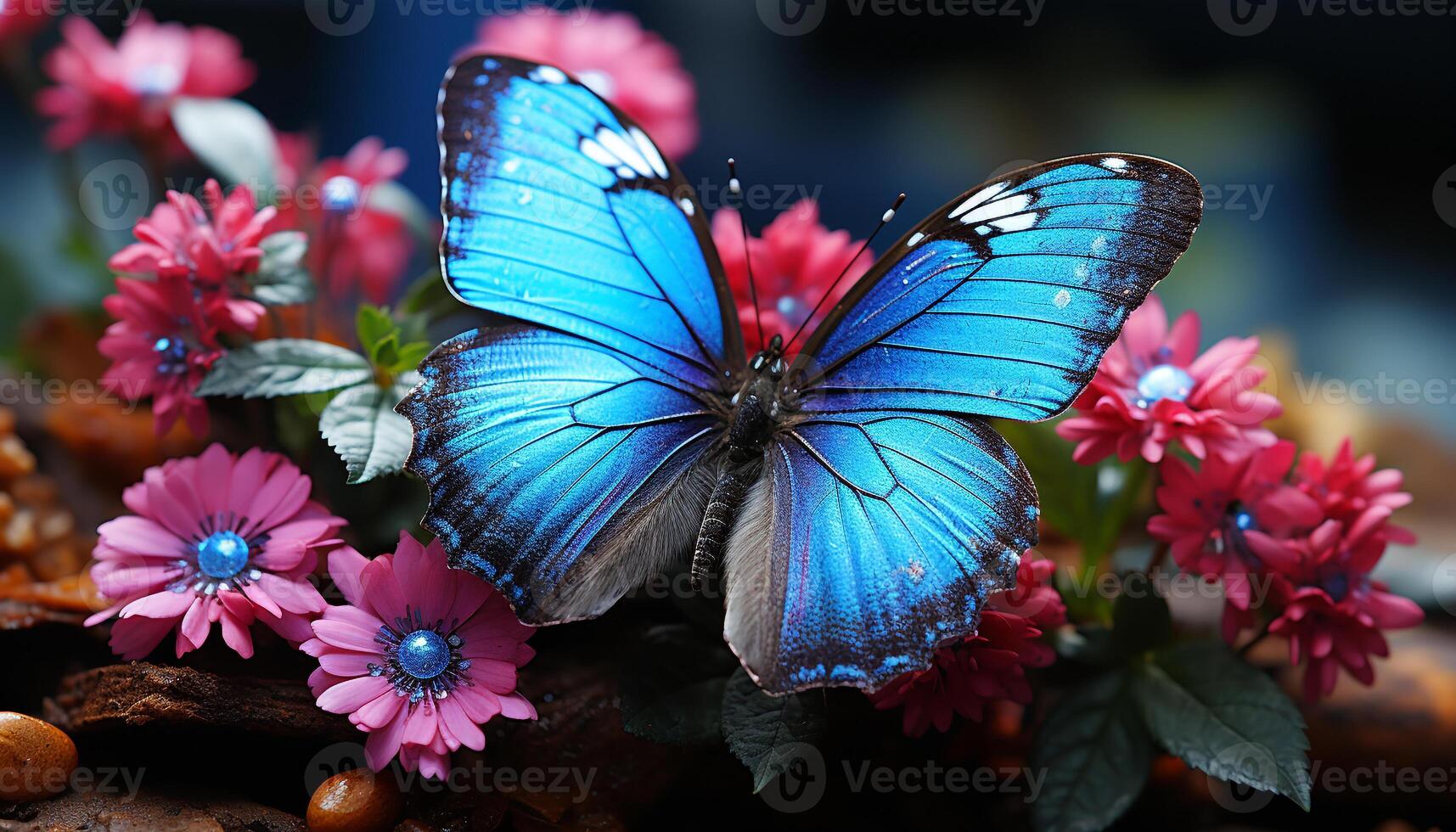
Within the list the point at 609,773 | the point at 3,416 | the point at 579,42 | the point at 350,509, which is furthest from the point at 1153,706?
the point at 3,416

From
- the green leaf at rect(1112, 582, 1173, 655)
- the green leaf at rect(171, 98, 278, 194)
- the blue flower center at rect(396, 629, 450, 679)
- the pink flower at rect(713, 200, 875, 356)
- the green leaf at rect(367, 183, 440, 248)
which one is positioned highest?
the green leaf at rect(171, 98, 278, 194)

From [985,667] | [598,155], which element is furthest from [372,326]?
[985,667]

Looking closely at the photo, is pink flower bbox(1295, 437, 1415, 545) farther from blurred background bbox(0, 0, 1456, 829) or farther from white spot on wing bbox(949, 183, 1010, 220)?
blurred background bbox(0, 0, 1456, 829)

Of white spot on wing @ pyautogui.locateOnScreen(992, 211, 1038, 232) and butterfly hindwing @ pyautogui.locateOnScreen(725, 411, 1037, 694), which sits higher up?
white spot on wing @ pyautogui.locateOnScreen(992, 211, 1038, 232)

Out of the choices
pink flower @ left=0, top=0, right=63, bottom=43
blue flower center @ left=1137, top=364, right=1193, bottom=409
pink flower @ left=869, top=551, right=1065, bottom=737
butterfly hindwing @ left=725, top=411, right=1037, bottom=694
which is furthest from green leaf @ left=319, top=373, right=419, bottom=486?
pink flower @ left=0, top=0, right=63, bottom=43

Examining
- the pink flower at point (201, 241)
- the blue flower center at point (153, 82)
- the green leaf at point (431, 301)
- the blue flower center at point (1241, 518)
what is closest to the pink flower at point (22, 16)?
the blue flower center at point (153, 82)

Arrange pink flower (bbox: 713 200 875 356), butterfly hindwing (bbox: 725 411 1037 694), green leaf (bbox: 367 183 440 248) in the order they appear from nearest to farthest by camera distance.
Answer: butterfly hindwing (bbox: 725 411 1037 694), pink flower (bbox: 713 200 875 356), green leaf (bbox: 367 183 440 248)

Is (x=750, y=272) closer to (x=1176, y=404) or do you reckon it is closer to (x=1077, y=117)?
(x=1176, y=404)
